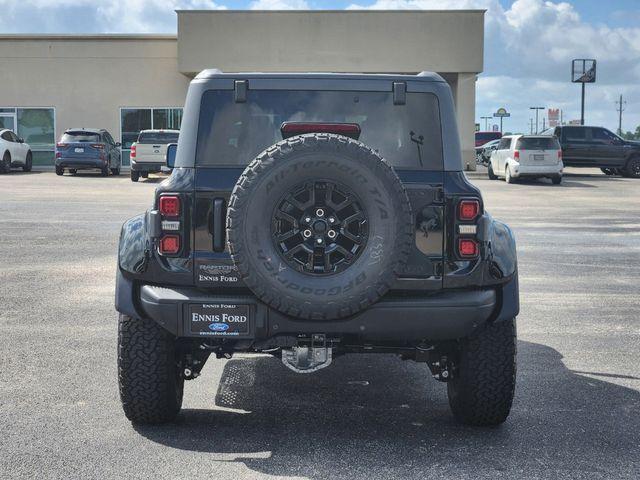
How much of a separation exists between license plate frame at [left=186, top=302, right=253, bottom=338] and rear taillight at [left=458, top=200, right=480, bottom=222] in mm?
1149

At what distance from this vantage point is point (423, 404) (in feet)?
18.3

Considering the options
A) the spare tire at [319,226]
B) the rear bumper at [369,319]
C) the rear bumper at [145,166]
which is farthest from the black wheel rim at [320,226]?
the rear bumper at [145,166]

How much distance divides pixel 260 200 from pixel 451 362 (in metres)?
1.53

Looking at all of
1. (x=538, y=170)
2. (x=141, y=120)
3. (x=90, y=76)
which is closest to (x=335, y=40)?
(x=141, y=120)

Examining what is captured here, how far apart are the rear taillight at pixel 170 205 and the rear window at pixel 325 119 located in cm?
38

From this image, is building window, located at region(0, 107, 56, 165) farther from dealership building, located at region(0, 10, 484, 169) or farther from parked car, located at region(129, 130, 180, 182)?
parked car, located at region(129, 130, 180, 182)

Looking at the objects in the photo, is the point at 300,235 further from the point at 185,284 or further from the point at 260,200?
the point at 185,284

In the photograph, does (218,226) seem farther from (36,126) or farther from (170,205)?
(36,126)

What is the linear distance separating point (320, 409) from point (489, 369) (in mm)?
1046

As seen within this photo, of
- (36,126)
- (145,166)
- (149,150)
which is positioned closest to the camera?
(149,150)

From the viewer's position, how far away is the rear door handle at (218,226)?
4.64 m

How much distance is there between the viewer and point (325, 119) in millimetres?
4984

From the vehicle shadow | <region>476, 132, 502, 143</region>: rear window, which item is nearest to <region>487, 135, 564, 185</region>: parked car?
the vehicle shadow

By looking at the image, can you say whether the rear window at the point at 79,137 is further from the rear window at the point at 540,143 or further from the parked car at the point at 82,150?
the rear window at the point at 540,143
